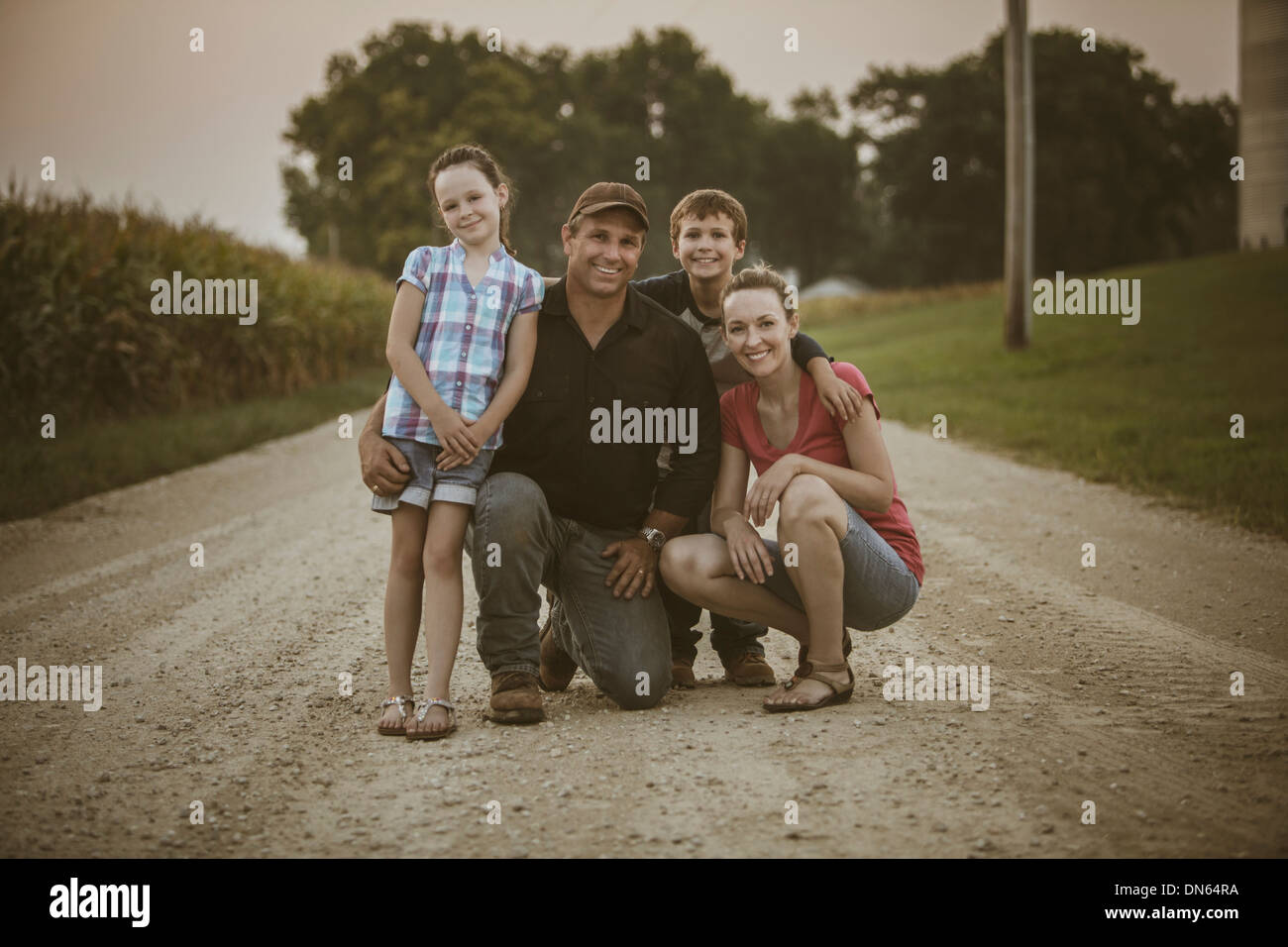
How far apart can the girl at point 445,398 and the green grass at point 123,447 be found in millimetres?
5697

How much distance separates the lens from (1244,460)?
909 cm

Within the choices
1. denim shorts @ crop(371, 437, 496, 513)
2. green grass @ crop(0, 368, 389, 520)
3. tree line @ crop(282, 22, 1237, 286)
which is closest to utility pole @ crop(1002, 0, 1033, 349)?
green grass @ crop(0, 368, 389, 520)

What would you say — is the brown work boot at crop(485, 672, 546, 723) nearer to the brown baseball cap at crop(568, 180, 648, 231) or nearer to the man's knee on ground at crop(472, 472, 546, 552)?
the man's knee on ground at crop(472, 472, 546, 552)

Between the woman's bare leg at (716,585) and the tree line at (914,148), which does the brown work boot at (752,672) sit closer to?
the woman's bare leg at (716,585)

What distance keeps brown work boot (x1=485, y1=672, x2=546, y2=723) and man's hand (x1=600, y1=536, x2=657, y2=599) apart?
1.58 ft

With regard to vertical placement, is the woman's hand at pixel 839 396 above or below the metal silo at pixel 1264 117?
below

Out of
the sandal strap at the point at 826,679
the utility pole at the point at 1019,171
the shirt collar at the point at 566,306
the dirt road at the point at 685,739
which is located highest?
the utility pole at the point at 1019,171

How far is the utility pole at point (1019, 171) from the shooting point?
61.3 feet

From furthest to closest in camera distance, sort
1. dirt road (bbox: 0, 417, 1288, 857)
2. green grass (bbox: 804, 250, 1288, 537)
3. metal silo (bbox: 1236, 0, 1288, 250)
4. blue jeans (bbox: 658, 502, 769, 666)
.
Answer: metal silo (bbox: 1236, 0, 1288, 250) < green grass (bbox: 804, 250, 1288, 537) < blue jeans (bbox: 658, 502, 769, 666) < dirt road (bbox: 0, 417, 1288, 857)

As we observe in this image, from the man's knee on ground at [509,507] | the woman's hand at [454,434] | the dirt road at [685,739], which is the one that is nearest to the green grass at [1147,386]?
the dirt road at [685,739]

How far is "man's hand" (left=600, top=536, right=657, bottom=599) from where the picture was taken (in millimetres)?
4301
